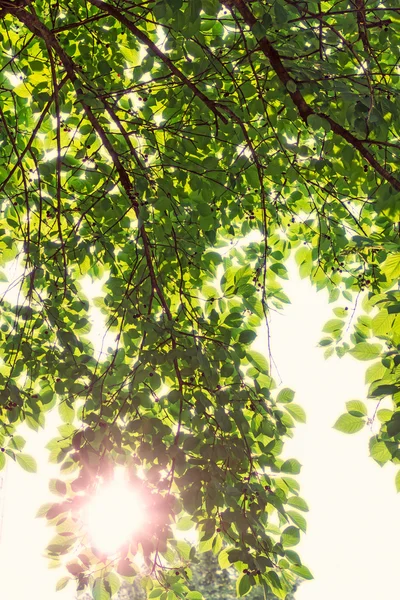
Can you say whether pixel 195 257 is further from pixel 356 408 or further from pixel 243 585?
pixel 243 585

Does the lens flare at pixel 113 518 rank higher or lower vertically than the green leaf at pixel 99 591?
higher

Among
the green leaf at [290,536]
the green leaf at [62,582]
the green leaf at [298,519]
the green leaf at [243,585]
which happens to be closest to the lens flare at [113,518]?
the green leaf at [62,582]

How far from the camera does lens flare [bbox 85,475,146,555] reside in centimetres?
245

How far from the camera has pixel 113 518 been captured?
96.1 inches

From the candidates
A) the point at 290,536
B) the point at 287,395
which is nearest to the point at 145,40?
the point at 287,395

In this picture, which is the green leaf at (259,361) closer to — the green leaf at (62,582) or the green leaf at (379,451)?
the green leaf at (379,451)

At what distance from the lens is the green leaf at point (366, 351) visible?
225cm

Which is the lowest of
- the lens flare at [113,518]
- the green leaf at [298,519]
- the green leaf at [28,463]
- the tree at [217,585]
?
the lens flare at [113,518]

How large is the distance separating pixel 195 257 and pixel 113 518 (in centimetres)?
152

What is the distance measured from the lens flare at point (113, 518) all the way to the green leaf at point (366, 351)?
103cm

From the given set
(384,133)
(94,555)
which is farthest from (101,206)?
(94,555)

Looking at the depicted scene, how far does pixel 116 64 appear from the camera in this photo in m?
3.78

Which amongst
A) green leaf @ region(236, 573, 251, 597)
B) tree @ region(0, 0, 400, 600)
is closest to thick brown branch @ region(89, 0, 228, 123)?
tree @ region(0, 0, 400, 600)

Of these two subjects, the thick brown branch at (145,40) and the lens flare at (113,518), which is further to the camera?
the thick brown branch at (145,40)
